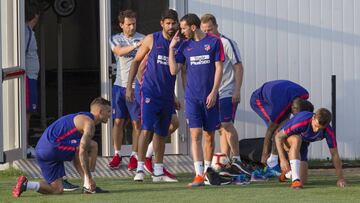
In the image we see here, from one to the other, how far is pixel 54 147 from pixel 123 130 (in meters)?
2.64

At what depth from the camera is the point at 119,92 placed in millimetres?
12828

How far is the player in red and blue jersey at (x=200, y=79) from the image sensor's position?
11320 mm

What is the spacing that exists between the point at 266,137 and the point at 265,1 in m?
2.00

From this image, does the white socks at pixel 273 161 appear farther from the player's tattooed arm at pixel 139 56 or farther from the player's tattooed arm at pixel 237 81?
the player's tattooed arm at pixel 139 56

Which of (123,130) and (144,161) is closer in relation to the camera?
(144,161)

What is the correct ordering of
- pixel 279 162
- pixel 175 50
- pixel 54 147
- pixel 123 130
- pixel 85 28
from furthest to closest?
pixel 85 28, pixel 123 130, pixel 279 162, pixel 175 50, pixel 54 147

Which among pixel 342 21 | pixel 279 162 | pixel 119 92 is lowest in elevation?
pixel 279 162

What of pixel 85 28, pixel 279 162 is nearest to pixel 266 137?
pixel 279 162

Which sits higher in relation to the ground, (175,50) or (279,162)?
(175,50)

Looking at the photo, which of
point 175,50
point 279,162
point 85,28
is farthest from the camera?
point 85,28

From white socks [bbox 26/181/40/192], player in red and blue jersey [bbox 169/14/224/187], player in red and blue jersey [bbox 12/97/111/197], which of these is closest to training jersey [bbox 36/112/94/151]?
player in red and blue jersey [bbox 12/97/111/197]

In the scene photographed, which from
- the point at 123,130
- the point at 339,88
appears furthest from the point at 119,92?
the point at 339,88

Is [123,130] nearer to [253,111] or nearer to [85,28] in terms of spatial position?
[253,111]

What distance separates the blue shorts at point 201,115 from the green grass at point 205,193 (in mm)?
661
